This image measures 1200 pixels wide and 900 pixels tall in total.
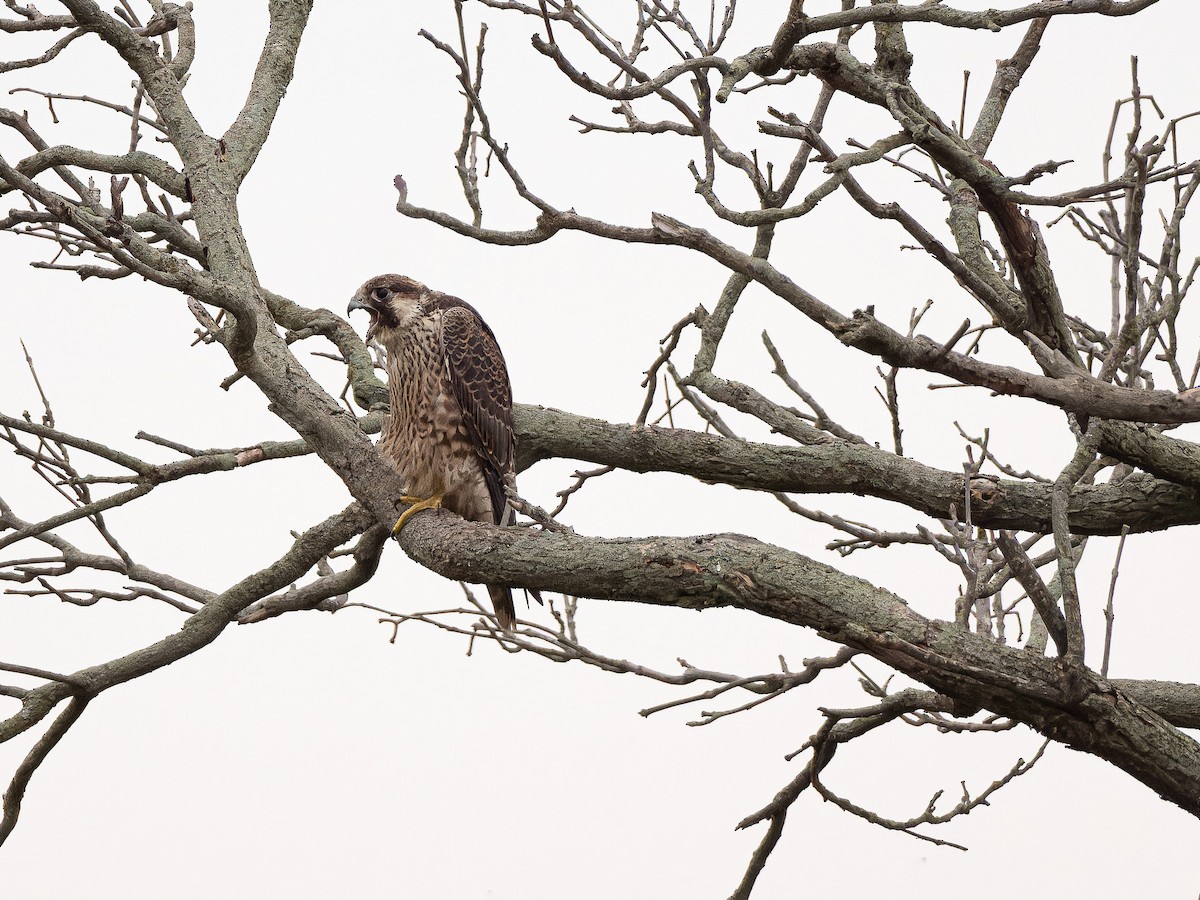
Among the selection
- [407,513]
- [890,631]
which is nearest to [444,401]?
[407,513]

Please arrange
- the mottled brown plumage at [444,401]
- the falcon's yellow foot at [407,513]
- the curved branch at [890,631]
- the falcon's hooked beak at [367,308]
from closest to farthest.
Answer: the curved branch at [890,631] → the falcon's yellow foot at [407,513] → the mottled brown plumage at [444,401] → the falcon's hooked beak at [367,308]

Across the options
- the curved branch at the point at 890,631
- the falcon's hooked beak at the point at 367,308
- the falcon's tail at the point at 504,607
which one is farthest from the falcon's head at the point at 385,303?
the curved branch at the point at 890,631

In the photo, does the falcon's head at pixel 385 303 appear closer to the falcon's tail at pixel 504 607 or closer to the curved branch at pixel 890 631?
the falcon's tail at pixel 504 607

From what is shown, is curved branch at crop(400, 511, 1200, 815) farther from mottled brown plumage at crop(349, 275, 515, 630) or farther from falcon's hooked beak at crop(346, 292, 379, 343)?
falcon's hooked beak at crop(346, 292, 379, 343)

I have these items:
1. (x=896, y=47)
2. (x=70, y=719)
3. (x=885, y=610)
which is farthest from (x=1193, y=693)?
(x=70, y=719)

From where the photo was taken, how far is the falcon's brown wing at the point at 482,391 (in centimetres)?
402

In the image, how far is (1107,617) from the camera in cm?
300

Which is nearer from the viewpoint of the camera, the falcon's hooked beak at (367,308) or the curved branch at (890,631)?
the curved branch at (890,631)

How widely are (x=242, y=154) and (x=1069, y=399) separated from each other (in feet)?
8.57

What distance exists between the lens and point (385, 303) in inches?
166

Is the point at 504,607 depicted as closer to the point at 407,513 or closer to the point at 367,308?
the point at 407,513

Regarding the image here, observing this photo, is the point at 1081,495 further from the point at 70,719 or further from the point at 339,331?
the point at 70,719

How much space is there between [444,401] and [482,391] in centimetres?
14

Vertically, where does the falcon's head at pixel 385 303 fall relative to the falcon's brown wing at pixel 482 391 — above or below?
above
